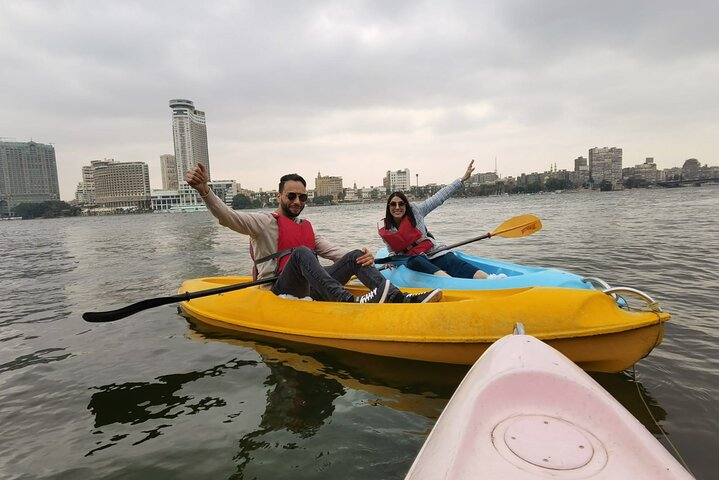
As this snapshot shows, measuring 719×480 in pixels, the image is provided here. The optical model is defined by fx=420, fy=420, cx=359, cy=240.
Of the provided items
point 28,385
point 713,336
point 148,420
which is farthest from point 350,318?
point 713,336

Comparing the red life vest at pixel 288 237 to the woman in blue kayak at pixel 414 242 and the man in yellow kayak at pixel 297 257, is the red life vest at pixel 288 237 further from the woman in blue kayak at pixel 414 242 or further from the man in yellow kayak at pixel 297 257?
the woman in blue kayak at pixel 414 242

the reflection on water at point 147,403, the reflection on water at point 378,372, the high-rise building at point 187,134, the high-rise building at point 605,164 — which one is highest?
the high-rise building at point 187,134

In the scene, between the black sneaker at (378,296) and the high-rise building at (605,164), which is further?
the high-rise building at (605,164)

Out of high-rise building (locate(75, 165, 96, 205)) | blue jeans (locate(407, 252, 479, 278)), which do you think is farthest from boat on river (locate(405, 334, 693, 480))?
high-rise building (locate(75, 165, 96, 205))

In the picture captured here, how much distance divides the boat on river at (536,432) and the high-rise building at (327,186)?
127m

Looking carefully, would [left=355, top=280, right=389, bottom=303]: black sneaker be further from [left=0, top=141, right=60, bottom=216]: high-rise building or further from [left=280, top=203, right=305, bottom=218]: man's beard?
[left=0, top=141, right=60, bottom=216]: high-rise building

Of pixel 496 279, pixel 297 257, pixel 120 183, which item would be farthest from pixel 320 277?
pixel 120 183

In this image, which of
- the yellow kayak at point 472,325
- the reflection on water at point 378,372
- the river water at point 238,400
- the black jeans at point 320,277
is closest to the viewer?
the river water at point 238,400

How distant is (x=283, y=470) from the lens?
2.39m

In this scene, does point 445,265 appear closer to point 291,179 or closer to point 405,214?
point 405,214

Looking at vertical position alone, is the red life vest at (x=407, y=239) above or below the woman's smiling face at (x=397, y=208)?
below

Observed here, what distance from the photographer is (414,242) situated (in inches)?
237

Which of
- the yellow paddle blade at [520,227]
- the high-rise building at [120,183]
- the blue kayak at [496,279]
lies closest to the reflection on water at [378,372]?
the blue kayak at [496,279]

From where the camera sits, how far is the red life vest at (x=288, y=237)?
4.39m
